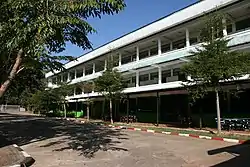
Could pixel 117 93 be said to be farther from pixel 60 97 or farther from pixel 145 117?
pixel 60 97

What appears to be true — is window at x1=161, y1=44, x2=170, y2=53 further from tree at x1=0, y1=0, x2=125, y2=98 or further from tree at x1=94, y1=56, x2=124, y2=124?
tree at x1=0, y1=0, x2=125, y2=98

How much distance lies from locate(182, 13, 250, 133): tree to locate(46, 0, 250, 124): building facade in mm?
2452

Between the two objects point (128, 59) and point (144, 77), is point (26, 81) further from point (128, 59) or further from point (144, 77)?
point (128, 59)

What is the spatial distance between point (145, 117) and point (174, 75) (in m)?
6.18

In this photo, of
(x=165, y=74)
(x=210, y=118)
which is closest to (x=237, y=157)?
(x=210, y=118)

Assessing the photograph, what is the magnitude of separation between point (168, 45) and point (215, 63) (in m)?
13.0

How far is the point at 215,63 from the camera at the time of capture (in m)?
16.5

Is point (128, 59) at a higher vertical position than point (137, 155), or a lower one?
higher

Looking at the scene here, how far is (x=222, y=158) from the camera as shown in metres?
10.3

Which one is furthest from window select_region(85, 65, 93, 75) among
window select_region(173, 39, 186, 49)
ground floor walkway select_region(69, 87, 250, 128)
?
window select_region(173, 39, 186, 49)

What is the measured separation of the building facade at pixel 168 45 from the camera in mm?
20898

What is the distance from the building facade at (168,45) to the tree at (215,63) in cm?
245

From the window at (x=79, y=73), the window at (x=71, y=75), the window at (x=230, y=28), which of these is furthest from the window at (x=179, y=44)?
the window at (x=71, y=75)

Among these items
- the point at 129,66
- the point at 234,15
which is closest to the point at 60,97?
the point at 129,66
